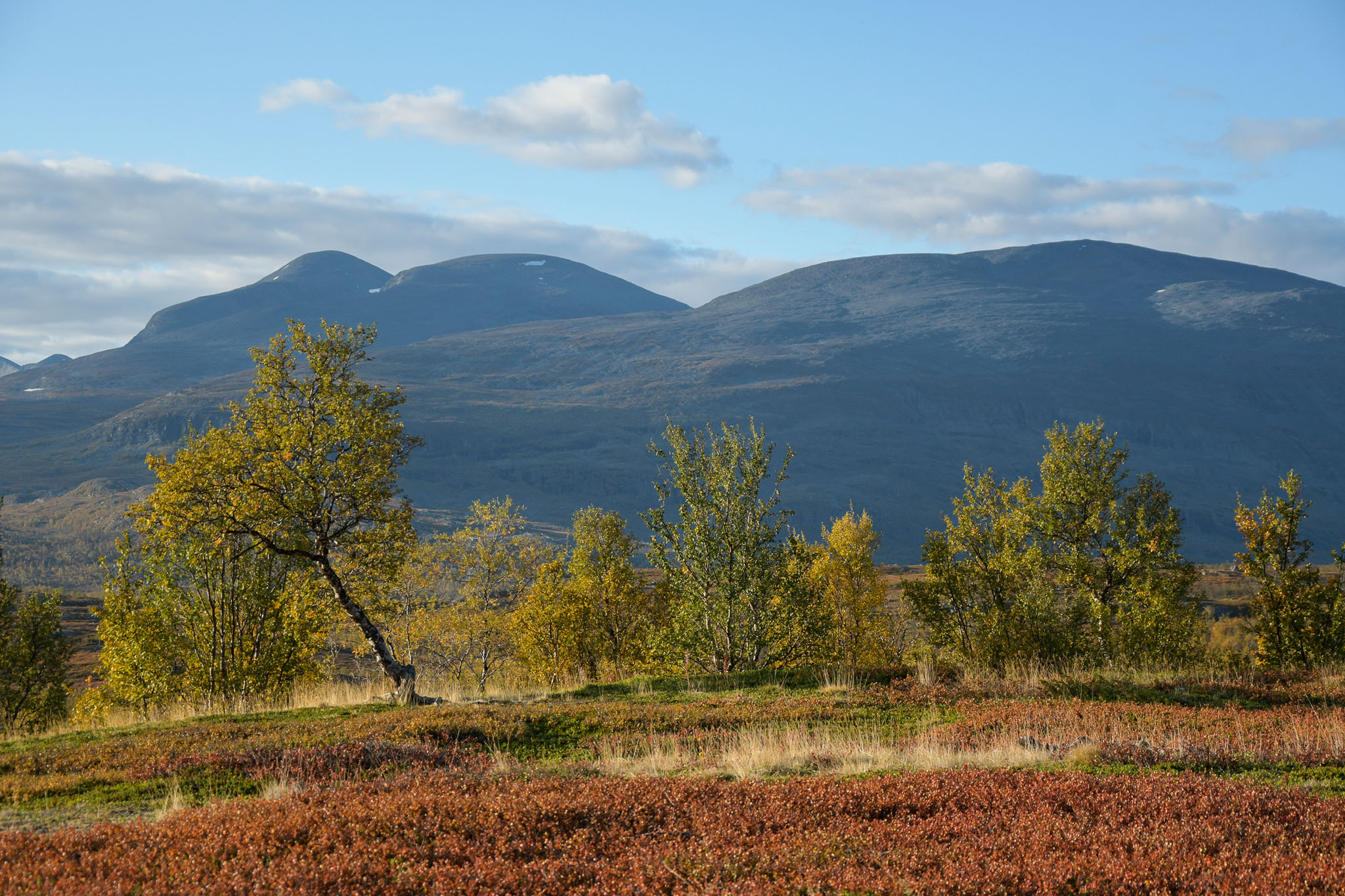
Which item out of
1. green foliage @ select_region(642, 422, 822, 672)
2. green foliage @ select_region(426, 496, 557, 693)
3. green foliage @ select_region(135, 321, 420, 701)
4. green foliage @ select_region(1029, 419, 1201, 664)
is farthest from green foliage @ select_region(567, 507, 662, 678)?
green foliage @ select_region(1029, 419, 1201, 664)

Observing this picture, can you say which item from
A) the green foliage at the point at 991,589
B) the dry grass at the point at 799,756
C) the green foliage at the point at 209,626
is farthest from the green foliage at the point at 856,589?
the dry grass at the point at 799,756

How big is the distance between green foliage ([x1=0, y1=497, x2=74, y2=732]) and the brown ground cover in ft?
126

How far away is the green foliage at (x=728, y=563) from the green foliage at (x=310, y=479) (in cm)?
899

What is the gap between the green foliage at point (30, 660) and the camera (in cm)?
3909

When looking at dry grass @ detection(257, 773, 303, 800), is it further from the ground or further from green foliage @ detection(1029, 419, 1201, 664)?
green foliage @ detection(1029, 419, 1201, 664)

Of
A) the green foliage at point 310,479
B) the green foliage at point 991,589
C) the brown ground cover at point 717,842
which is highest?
the green foliage at point 310,479

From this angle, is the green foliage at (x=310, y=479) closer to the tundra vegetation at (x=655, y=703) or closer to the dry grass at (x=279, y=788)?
the tundra vegetation at (x=655, y=703)

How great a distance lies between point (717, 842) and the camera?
8.12 m

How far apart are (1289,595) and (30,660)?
184 ft

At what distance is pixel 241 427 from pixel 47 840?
54.5 feet

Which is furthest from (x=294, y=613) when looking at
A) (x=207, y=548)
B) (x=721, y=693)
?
(x=721, y=693)

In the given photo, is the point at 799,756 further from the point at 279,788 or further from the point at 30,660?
the point at 30,660

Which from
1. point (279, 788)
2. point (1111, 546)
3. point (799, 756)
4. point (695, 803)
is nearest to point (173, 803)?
point (279, 788)

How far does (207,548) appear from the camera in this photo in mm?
26422
